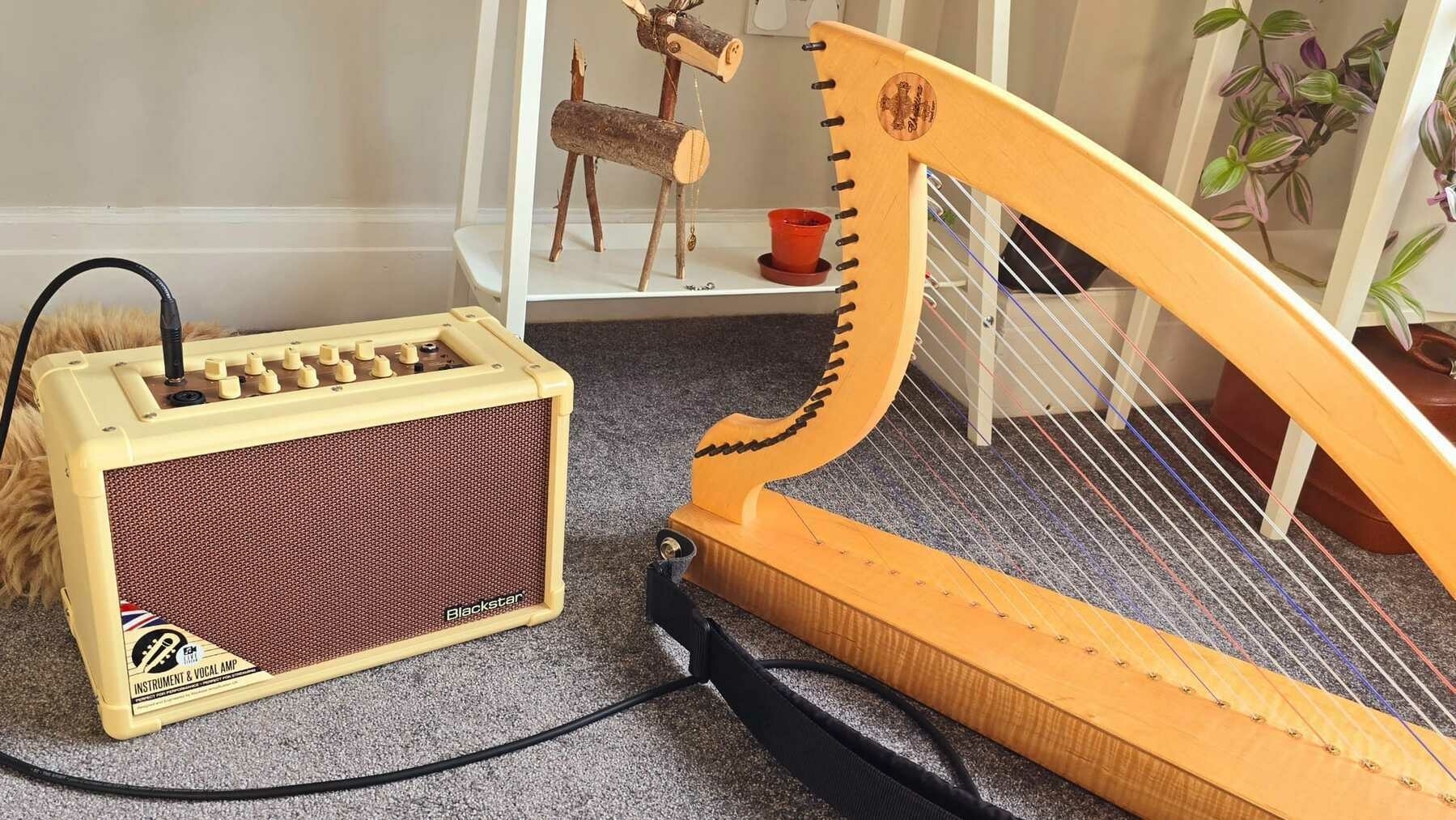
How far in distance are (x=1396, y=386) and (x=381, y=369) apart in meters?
1.16

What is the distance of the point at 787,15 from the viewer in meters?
1.88

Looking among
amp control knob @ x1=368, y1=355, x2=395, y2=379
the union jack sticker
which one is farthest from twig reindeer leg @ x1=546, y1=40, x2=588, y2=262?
the union jack sticker

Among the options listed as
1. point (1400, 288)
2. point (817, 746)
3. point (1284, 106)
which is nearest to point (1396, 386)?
point (1400, 288)

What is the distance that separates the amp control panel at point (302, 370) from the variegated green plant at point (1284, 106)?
39.5 inches

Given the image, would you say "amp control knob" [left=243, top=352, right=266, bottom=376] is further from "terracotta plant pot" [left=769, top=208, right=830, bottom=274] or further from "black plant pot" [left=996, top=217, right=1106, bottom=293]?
"black plant pot" [left=996, top=217, right=1106, bottom=293]

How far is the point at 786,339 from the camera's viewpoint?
197 cm

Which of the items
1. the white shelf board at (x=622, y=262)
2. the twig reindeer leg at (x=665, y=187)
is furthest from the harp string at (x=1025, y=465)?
the twig reindeer leg at (x=665, y=187)

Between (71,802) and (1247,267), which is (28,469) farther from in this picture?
(1247,267)

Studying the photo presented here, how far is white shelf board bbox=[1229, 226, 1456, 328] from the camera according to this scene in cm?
145

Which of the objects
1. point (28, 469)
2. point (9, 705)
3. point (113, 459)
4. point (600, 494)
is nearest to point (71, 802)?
point (9, 705)

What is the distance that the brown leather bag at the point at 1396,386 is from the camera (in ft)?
4.80

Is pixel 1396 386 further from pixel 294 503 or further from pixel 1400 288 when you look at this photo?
pixel 294 503

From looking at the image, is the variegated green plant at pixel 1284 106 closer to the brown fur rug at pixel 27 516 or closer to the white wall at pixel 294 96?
the white wall at pixel 294 96

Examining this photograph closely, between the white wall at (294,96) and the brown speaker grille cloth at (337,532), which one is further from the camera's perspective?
the white wall at (294,96)
